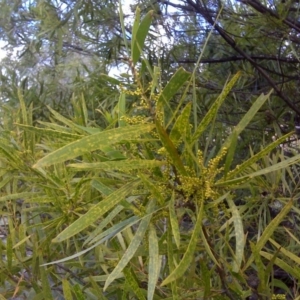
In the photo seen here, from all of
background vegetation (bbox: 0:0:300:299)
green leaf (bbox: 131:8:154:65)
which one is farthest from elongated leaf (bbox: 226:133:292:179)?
green leaf (bbox: 131:8:154:65)

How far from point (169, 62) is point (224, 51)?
0.53 feet

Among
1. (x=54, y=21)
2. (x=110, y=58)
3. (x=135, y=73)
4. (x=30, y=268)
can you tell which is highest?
(x=54, y=21)

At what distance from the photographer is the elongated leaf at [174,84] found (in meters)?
0.31

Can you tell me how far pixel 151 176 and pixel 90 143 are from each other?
0.31 ft

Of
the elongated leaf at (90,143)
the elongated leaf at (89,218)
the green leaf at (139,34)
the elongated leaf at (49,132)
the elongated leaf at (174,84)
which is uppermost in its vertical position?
the green leaf at (139,34)

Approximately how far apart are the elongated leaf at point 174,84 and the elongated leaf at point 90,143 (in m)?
0.02

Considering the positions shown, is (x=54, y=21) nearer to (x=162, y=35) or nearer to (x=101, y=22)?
(x=101, y=22)

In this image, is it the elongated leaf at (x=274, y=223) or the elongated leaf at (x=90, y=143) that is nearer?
the elongated leaf at (x=90, y=143)

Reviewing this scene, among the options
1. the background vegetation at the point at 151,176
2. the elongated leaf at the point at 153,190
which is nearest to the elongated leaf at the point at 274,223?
the background vegetation at the point at 151,176

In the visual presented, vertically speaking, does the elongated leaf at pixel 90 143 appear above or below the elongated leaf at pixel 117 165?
above

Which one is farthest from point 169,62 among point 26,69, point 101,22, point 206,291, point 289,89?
point 206,291

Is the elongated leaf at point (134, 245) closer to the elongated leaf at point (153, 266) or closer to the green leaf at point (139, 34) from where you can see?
the elongated leaf at point (153, 266)

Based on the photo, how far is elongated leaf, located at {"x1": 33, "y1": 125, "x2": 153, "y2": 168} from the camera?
0.91 feet

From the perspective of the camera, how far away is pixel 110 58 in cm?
126
